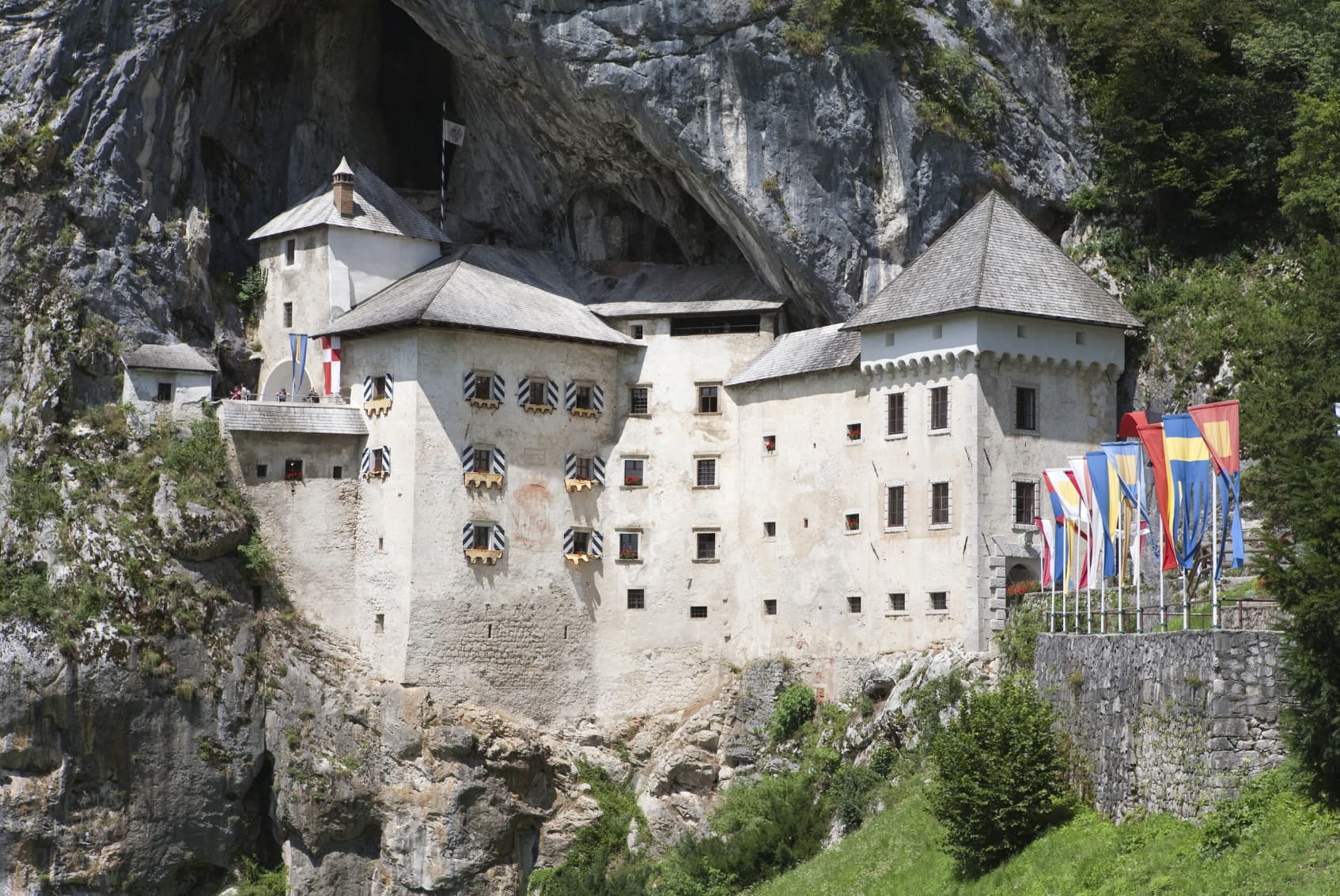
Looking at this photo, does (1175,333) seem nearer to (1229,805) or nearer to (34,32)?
(1229,805)

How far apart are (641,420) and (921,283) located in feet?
38.3

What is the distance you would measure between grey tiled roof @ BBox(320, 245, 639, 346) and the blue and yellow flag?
2917 centimetres

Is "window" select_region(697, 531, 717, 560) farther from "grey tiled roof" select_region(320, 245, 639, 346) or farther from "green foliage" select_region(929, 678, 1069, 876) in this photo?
"green foliage" select_region(929, 678, 1069, 876)

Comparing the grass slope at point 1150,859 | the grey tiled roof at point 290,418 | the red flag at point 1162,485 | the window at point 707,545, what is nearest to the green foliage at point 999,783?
→ the grass slope at point 1150,859

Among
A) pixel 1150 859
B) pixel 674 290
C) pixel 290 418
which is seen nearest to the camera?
pixel 1150 859

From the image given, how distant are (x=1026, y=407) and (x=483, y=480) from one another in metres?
17.6

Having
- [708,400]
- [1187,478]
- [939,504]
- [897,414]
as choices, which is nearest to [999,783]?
[1187,478]

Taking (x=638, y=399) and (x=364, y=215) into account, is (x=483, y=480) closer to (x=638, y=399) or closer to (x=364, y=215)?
(x=638, y=399)

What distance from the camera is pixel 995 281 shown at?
58.4 m

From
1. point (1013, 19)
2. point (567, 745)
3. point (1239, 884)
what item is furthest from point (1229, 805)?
point (1013, 19)

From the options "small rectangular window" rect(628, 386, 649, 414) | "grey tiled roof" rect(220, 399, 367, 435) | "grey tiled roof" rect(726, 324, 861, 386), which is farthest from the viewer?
"small rectangular window" rect(628, 386, 649, 414)

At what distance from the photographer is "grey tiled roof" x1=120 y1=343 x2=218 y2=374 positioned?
215ft

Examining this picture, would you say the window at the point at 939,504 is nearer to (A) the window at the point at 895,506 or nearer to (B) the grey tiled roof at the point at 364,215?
(A) the window at the point at 895,506

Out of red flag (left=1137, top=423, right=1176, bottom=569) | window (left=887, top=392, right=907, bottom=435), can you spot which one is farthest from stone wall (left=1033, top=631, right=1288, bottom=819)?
window (left=887, top=392, right=907, bottom=435)
